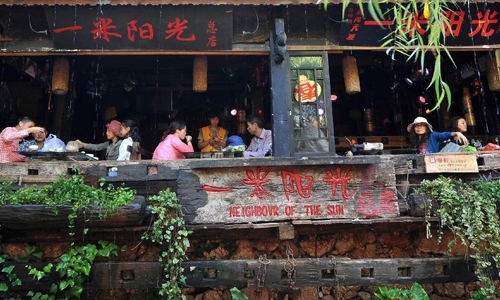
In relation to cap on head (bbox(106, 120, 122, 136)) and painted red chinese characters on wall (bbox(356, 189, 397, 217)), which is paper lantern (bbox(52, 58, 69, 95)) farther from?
painted red chinese characters on wall (bbox(356, 189, 397, 217))

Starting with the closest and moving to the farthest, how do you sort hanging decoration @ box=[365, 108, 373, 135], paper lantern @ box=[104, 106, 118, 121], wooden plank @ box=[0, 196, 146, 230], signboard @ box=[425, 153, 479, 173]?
wooden plank @ box=[0, 196, 146, 230] < signboard @ box=[425, 153, 479, 173] < paper lantern @ box=[104, 106, 118, 121] < hanging decoration @ box=[365, 108, 373, 135]

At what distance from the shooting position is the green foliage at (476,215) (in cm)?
539

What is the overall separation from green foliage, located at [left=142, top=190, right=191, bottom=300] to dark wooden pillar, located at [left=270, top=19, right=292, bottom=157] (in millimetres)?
1909

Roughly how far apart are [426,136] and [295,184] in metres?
3.08

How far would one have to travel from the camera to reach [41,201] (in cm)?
513

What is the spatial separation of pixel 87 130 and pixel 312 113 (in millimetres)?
6778

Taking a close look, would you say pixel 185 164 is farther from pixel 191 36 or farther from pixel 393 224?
pixel 393 224

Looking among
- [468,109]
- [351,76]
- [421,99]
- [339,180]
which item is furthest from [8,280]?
[421,99]

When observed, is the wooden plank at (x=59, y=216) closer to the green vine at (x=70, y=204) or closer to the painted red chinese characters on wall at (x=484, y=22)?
the green vine at (x=70, y=204)

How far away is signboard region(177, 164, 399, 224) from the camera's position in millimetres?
5742

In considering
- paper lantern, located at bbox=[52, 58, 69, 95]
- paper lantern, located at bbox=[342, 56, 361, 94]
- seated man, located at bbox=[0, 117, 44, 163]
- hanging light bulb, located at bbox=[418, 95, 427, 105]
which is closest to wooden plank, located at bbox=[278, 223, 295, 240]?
paper lantern, located at bbox=[342, 56, 361, 94]

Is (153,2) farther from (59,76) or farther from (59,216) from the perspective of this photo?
(59,216)

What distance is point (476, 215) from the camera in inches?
212

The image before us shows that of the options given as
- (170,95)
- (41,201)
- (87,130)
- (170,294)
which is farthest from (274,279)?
(87,130)
